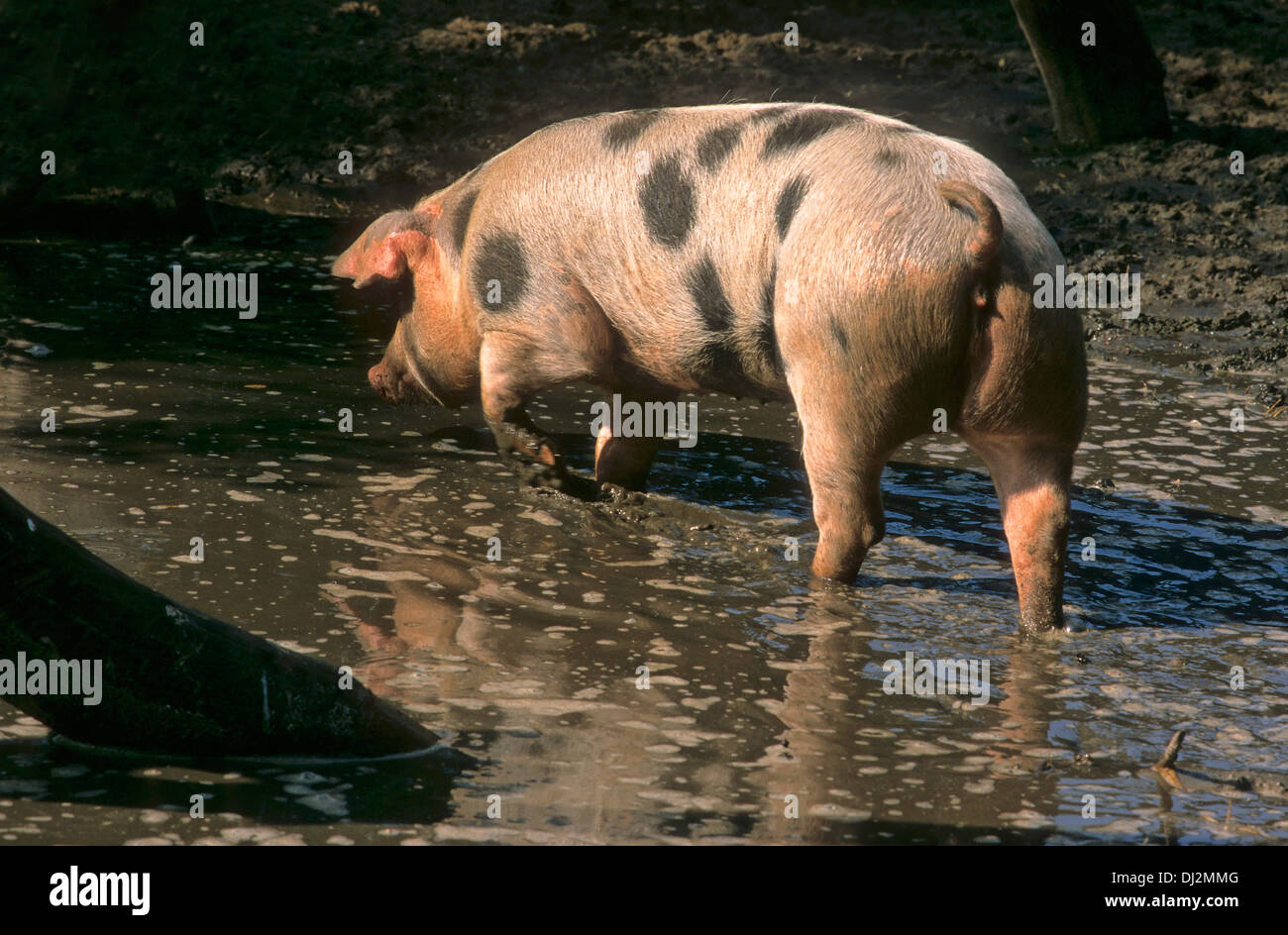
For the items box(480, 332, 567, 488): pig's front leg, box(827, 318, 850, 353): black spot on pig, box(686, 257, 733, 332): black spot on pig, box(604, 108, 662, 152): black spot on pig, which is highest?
box(604, 108, 662, 152): black spot on pig

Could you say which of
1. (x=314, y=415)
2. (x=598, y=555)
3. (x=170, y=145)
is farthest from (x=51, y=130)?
(x=598, y=555)

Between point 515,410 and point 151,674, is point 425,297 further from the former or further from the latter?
point 151,674

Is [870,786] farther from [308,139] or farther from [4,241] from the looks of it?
[308,139]

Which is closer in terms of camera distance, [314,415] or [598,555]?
[598,555]

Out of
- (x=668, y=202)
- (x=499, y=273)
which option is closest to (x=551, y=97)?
(x=499, y=273)

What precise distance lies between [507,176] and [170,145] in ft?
20.6

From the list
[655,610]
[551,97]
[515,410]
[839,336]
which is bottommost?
[655,610]

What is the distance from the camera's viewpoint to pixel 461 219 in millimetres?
6656

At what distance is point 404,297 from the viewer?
23.0 feet

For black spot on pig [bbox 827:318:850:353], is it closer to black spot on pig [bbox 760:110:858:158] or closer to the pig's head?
black spot on pig [bbox 760:110:858:158]

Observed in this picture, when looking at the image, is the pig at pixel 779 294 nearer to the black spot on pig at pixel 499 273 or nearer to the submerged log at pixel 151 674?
the black spot on pig at pixel 499 273

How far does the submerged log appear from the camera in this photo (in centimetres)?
381

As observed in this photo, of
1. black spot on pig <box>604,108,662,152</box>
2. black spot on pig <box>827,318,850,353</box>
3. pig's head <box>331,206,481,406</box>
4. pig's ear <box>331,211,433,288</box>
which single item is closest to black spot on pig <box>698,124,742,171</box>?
black spot on pig <box>604,108,662,152</box>

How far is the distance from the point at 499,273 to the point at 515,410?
57cm
